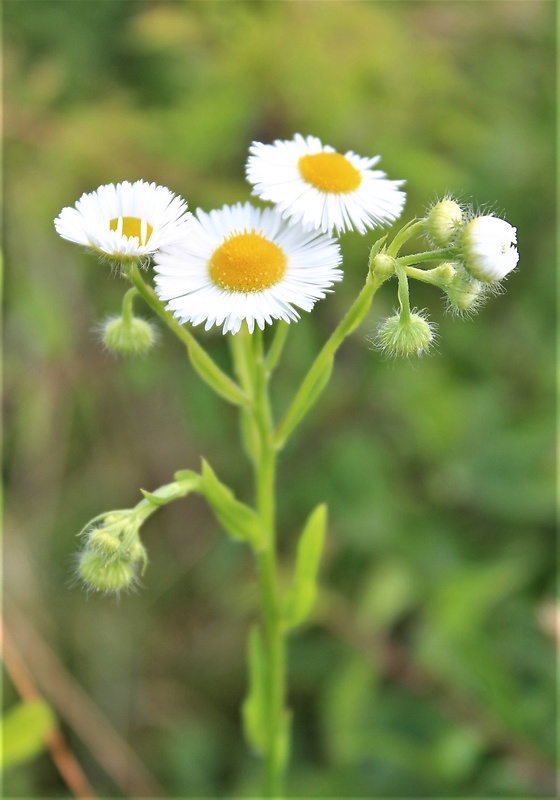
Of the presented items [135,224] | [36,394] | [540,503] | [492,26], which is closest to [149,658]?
[36,394]

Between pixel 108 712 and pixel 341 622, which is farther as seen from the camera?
pixel 108 712

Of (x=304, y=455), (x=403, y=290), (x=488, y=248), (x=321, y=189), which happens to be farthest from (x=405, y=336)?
(x=304, y=455)

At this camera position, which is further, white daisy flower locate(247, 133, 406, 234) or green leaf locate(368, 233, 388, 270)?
white daisy flower locate(247, 133, 406, 234)

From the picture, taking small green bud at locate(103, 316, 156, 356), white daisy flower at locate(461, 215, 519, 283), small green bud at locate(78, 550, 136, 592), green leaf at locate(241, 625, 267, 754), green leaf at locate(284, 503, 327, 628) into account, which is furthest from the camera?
green leaf at locate(241, 625, 267, 754)

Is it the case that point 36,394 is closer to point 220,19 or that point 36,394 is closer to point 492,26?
point 220,19

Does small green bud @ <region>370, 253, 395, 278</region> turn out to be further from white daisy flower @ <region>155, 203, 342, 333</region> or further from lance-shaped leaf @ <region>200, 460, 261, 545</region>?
lance-shaped leaf @ <region>200, 460, 261, 545</region>

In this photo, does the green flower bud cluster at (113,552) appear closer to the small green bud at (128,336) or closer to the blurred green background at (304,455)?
the small green bud at (128,336)

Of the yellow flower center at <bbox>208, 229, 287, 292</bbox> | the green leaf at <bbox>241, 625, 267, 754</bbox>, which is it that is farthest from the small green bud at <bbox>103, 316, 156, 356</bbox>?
the green leaf at <bbox>241, 625, 267, 754</bbox>
